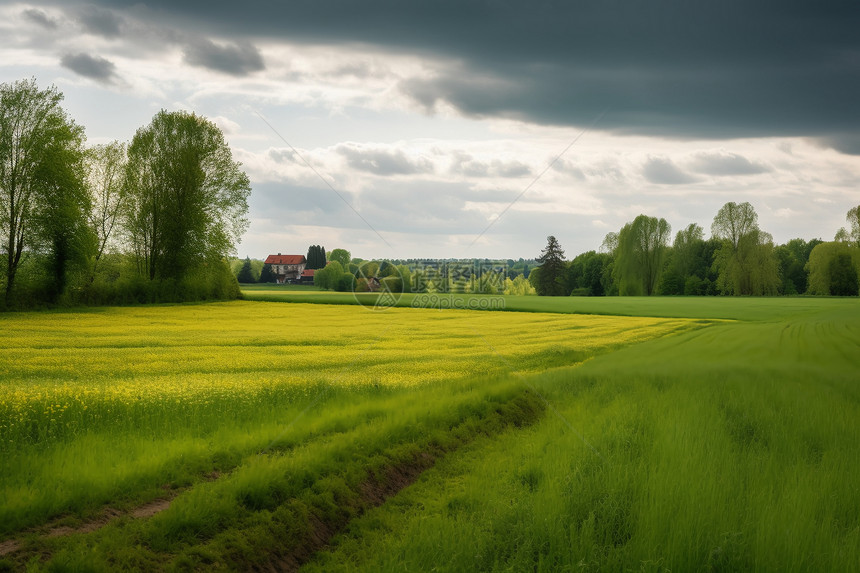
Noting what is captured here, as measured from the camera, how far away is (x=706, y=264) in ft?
385

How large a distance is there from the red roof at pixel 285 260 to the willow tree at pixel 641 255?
67.4 metres

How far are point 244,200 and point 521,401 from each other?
2151 inches

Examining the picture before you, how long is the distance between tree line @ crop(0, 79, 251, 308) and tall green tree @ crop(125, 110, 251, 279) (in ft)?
0.34

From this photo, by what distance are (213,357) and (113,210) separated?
44.3m

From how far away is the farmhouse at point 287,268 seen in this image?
90125mm

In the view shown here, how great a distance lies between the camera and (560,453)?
9.46 meters

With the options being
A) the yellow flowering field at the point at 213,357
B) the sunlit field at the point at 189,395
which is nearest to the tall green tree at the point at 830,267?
the yellow flowering field at the point at 213,357

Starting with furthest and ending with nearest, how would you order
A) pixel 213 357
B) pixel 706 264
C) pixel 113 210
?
pixel 706 264
pixel 113 210
pixel 213 357

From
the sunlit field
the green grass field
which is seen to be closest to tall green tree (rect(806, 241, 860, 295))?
the sunlit field

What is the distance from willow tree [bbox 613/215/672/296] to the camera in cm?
11588

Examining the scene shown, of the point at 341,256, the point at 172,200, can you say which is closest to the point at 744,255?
the point at 341,256

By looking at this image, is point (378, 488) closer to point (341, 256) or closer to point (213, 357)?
point (213, 357)

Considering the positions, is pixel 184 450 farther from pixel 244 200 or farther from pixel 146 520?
pixel 244 200

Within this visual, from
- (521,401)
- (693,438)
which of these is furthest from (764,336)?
(693,438)
